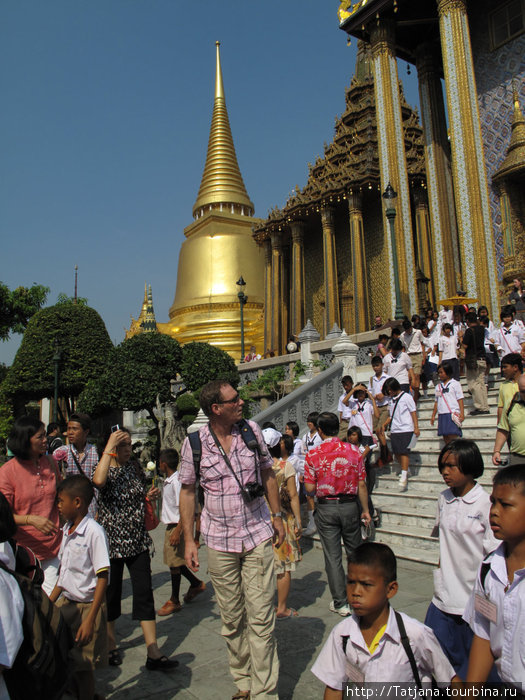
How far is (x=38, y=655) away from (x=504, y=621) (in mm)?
1672

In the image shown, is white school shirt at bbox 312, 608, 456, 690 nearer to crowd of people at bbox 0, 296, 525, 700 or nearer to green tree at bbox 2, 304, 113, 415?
crowd of people at bbox 0, 296, 525, 700

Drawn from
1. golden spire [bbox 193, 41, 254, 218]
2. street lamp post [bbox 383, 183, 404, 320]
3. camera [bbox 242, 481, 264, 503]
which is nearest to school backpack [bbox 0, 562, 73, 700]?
camera [bbox 242, 481, 264, 503]

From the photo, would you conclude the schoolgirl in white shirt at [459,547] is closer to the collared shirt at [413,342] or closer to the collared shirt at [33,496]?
the collared shirt at [33,496]

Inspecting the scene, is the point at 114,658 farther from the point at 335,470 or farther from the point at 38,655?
the point at 38,655

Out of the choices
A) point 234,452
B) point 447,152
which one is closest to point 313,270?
point 447,152

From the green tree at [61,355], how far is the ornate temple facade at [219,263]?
8820mm

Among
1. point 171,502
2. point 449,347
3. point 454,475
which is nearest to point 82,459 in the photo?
point 171,502

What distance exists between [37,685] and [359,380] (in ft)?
Answer: 37.6

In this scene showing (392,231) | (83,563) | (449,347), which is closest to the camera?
(83,563)

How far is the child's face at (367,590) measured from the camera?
7.64 feet

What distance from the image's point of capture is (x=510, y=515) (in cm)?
221

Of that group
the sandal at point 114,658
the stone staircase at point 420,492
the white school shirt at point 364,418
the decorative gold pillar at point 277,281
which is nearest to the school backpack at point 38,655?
the sandal at point 114,658

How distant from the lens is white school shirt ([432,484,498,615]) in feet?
10.2

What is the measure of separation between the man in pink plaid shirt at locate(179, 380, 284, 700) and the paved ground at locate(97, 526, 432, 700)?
40cm
